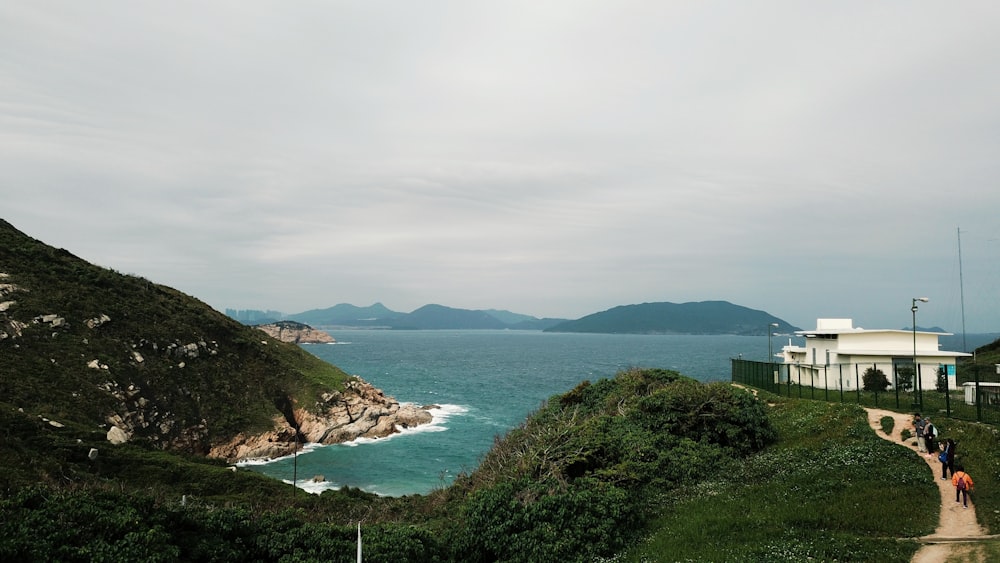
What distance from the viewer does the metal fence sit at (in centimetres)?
2211

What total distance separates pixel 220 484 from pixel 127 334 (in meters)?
30.2

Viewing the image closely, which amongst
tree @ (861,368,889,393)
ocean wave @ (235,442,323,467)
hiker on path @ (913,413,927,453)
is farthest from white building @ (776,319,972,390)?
ocean wave @ (235,442,323,467)

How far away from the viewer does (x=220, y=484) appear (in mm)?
30391

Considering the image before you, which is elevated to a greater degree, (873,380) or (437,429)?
(873,380)

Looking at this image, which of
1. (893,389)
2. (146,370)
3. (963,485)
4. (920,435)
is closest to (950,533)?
(963,485)

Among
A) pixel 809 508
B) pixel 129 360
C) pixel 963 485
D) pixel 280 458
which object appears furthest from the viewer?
pixel 280 458

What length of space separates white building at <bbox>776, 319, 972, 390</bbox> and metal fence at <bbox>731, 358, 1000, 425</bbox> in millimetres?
80

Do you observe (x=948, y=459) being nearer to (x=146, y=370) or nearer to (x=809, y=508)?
(x=809, y=508)

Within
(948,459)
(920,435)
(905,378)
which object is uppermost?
(905,378)

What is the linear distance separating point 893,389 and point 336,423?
49365 mm

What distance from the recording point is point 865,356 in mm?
36312

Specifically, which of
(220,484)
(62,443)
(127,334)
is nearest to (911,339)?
(220,484)

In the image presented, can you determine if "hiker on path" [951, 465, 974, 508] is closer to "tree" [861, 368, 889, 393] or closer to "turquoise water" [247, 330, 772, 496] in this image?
"turquoise water" [247, 330, 772, 496]

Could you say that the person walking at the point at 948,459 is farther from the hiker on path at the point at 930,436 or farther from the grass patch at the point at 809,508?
the hiker on path at the point at 930,436
